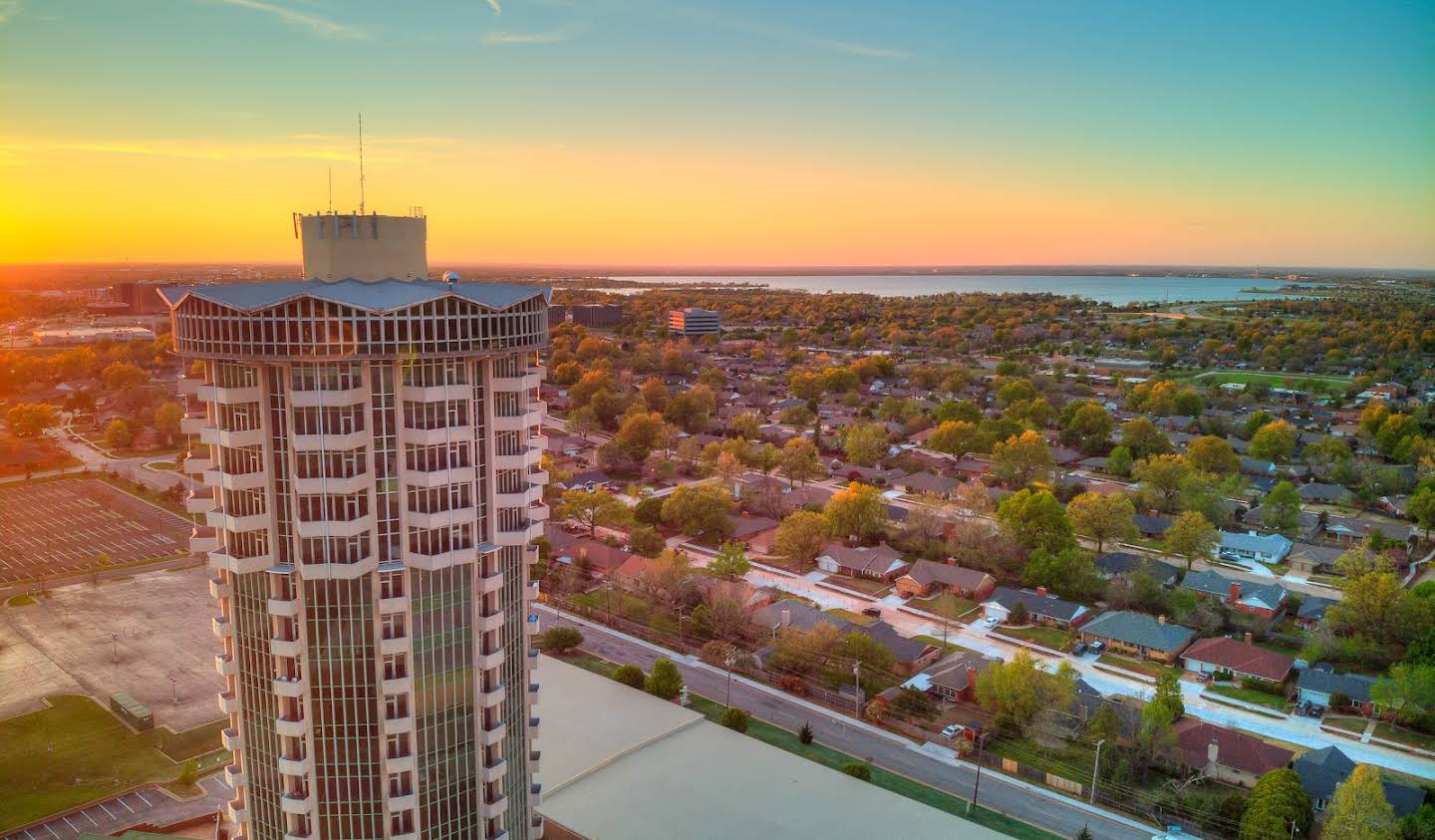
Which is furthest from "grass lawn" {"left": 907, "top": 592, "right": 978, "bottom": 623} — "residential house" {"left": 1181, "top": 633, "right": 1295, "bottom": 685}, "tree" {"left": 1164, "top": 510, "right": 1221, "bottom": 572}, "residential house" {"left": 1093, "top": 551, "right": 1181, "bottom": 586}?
"tree" {"left": 1164, "top": 510, "right": 1221, "bottom": 572}

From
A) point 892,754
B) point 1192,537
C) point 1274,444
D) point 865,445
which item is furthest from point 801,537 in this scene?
point 1274,444

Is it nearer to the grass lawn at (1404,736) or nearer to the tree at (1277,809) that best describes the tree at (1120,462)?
the grass lawn at (1404,736)

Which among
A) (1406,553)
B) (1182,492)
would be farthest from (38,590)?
(1406,553)

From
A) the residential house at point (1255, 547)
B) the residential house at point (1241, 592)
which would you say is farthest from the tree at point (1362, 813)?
the residential house at point (1255, 547)

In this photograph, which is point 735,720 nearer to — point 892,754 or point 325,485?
point 892,754

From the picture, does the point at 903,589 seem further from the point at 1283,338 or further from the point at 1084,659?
the point at 1283,338

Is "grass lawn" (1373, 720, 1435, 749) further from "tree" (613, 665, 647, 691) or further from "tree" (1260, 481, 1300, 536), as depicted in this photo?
"tree" (613, 665, 647, 691)
